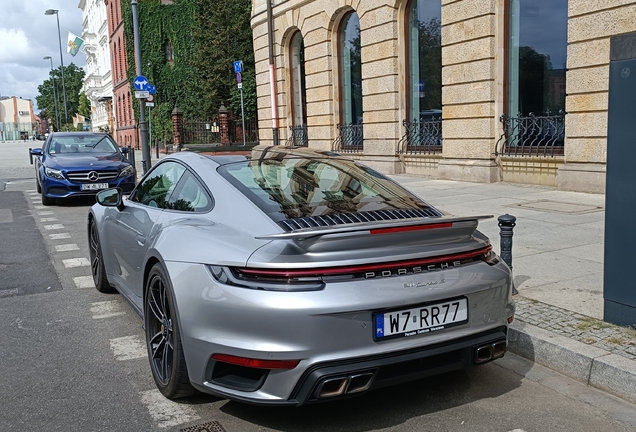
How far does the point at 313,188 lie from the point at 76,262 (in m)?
4.88

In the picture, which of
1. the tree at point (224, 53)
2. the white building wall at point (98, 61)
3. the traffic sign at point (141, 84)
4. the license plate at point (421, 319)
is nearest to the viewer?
the license plate at point (421, 319)

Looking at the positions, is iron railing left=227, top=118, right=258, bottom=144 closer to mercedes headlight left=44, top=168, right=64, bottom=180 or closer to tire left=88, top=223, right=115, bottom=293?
mercedes headlight left=44, top=168, right=64, bottom=180

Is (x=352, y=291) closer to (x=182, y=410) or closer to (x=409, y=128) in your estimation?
(x=182, y=410)

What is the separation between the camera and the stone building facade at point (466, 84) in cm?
1127

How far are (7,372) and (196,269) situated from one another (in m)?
1.87

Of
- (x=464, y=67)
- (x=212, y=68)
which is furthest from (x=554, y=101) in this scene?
(x=212, y=68)

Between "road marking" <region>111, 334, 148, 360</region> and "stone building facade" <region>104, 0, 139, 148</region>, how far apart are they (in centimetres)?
4487

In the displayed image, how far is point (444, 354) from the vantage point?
323 cm

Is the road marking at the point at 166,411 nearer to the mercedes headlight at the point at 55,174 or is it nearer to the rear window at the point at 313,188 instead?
the rear window at the point at 313,188

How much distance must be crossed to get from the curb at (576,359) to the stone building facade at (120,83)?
151 ft

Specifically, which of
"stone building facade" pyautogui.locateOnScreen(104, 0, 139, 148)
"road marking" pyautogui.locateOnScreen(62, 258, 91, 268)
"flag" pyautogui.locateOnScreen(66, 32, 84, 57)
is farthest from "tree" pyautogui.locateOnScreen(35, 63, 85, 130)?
"road marking" pyautogui.locateOnScreen(62, 258, 91, 268)

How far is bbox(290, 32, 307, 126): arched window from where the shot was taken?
21.7m

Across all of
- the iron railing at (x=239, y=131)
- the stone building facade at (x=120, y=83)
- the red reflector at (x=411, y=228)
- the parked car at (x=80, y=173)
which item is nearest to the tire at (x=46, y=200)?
the parked car at (x=80, y=173)

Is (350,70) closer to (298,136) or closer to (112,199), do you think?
(298,136)
